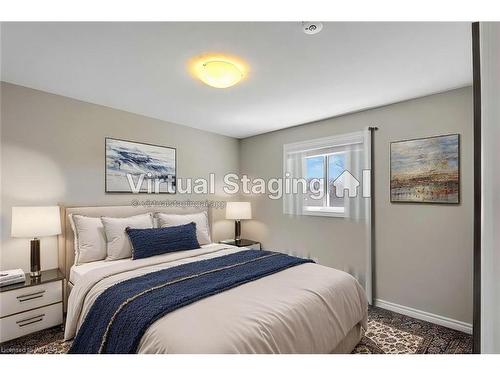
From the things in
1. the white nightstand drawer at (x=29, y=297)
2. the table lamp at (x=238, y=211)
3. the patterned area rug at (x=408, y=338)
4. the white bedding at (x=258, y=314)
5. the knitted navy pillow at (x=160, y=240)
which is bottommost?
the patterned area rug at (x=408, y=338)

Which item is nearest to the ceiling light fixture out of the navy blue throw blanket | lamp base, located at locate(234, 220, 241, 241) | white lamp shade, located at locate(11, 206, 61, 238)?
the navy blue throw blanket

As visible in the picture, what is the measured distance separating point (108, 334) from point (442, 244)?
2949mm

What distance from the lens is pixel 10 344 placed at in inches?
83.7

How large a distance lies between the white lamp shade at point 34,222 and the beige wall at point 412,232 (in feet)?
9.50

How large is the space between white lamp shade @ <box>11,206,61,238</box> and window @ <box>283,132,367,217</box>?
2.81m

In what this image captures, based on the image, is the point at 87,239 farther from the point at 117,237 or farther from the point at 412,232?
the point at 412,232

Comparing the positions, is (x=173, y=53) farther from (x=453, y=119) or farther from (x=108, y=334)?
(x=453, y=119)

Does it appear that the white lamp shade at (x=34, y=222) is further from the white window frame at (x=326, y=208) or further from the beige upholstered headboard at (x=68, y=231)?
the white window frame at (x=326, y=208)

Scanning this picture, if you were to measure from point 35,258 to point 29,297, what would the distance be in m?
0.34

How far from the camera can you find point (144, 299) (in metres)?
1.59

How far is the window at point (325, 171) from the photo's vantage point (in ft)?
10.6

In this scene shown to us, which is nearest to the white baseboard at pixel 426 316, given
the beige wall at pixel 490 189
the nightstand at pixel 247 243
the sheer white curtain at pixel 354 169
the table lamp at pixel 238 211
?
the sheer white curtain at pixel 354 169

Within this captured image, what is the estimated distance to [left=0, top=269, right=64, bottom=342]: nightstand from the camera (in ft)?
6.89
